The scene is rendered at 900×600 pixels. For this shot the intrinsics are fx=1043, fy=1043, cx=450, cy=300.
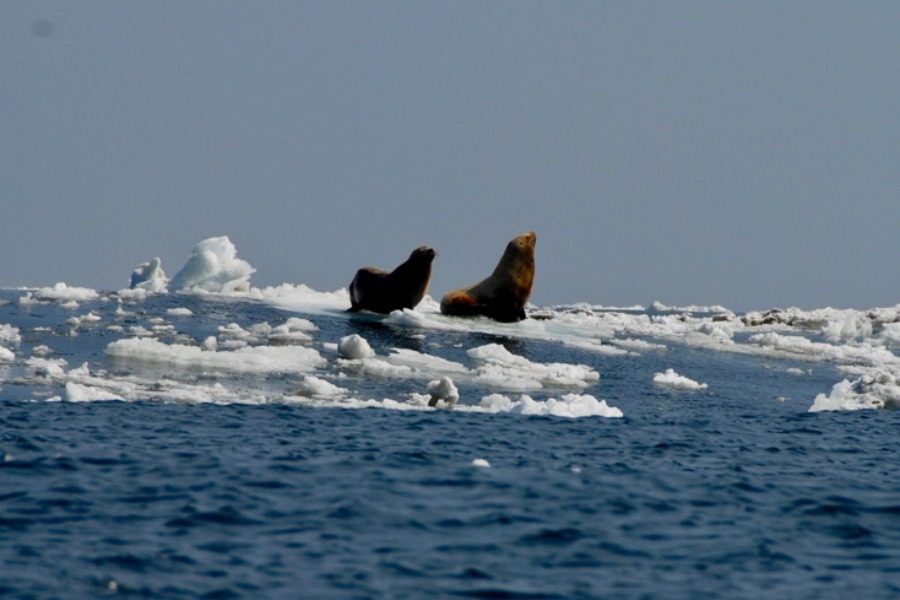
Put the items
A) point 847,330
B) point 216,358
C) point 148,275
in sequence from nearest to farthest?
point 216,358
point 148,275
point 847,330

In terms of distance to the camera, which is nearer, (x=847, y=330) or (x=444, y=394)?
(x=444, y=394)

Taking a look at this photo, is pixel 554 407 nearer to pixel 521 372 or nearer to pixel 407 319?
pixel 521 372

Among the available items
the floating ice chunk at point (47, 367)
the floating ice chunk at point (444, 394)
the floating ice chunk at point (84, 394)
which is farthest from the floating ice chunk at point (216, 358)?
the floating ice chunk at point (444, 394)

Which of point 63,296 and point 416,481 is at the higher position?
point 63,296

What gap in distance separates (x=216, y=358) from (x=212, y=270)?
1123 inches

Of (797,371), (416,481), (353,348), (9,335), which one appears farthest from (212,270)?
(416,481)

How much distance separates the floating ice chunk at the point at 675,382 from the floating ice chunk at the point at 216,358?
9.52 metres

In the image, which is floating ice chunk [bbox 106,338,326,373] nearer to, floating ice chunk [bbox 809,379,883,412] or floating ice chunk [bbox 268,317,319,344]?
floating ice chunk [bbox 268,317,319,344]

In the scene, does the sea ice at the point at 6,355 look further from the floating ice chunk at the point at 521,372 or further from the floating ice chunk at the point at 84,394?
the floating ice chunk at the point at 521,372

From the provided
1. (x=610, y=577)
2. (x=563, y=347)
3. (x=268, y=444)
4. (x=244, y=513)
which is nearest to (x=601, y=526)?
(x=610, y=577)

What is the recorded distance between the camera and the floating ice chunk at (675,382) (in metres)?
29.1

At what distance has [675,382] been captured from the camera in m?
29.4

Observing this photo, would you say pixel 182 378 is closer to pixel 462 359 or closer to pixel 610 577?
pixel 462 359

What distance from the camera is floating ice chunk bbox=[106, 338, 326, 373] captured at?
26.0 m
